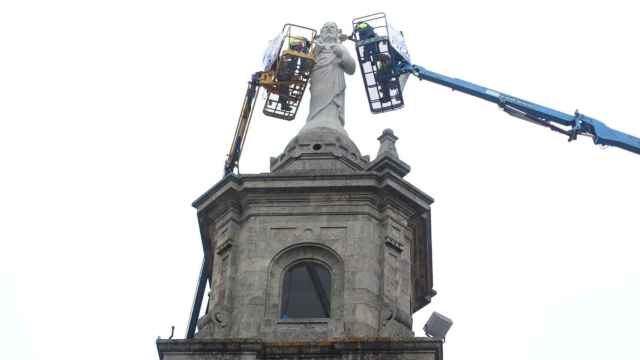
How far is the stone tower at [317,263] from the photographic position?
37688mm

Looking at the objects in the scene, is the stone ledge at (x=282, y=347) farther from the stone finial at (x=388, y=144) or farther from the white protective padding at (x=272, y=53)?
the white protective padding at (x=272, y=53)

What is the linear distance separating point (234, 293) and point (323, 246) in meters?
3.03

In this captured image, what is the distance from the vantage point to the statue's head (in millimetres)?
51750

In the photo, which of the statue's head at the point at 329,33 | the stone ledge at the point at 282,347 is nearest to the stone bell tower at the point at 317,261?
the stone ledge at the point at 282,347

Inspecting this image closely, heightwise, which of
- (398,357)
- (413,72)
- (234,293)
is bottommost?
(398,357)

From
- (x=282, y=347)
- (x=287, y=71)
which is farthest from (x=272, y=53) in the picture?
(x=282, y=347)

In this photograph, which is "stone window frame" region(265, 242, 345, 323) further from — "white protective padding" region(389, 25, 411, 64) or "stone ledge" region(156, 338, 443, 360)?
"white protective padding" region(389, 25, 411, 64)

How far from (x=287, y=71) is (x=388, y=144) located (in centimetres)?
1077

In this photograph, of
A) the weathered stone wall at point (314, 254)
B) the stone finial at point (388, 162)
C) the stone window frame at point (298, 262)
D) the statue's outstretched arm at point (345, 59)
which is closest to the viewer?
the weathered stone wall at point (314, 254)

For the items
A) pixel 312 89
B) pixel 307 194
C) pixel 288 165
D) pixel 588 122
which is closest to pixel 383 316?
pixel 307 194

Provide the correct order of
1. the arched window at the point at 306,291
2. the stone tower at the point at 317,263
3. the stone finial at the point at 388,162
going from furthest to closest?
the stone finial at the point at 388,162, the arched window at the point at 306,291, the stone tower at the point at 317,263

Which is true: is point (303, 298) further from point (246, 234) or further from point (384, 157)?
point (384, 157)

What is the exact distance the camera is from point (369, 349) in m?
37.2

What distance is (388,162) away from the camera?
4331 centimetres
